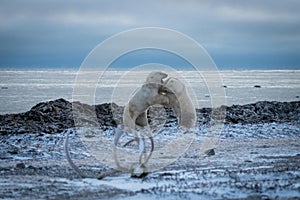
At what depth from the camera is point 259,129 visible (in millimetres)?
21328

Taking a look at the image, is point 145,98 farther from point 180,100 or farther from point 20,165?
point 20,165

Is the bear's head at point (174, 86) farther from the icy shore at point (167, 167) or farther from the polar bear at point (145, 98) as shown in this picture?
the icy shore at point (167, 167)

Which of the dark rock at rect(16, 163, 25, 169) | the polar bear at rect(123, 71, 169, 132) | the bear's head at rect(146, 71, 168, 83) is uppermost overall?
the bear's head at rect(146, 71, 168, 83)

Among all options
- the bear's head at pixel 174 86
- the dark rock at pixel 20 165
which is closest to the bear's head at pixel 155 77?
the bear's head at pixel 174 86

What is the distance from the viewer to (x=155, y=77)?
49.5ft

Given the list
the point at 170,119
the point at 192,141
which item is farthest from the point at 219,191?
the point at 170,119

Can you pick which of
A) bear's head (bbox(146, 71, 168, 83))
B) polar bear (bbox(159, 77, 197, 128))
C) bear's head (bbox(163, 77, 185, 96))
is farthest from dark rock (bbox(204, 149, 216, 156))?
bear's head (bbox(146, 71, 168, 83))

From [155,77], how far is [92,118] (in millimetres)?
8607

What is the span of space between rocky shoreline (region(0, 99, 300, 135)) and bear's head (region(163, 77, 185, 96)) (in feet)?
16.9

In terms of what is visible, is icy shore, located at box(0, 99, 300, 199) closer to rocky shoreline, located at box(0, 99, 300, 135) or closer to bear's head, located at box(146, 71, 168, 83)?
rocky shoreline, located at box(0, 99, 300, 135)

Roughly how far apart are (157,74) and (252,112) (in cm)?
1123

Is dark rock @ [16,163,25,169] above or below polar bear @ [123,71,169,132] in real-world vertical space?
below

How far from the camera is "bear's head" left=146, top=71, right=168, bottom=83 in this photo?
593 inches

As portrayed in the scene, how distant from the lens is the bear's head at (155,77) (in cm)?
1507
